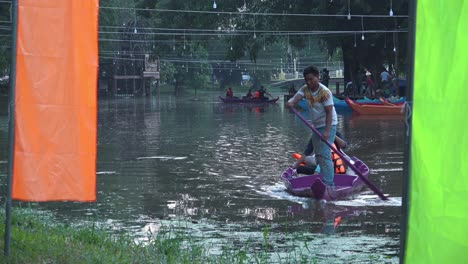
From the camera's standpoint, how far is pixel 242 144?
21.6 metres

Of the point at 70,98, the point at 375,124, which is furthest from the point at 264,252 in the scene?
the point at 375,124

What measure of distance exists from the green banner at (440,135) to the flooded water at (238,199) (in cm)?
386

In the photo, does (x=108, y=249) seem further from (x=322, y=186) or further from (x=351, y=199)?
(x=351, y=199)

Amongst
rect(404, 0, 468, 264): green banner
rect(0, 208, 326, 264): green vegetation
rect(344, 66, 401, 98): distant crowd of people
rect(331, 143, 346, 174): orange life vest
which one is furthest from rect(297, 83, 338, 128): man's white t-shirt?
rect(344, 66, 401, 98): distant crowd of people

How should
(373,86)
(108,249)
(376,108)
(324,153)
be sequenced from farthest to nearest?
(373,86)
(376,108)
(324,153)
(108,249)

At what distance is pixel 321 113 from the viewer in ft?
38.1

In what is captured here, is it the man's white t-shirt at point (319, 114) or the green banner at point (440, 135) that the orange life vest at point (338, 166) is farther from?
the green banner at point (440, 135)

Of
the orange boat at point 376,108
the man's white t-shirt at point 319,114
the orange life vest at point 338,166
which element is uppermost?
the man's white t-shirt at point 319,114

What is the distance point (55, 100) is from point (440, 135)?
358 cm

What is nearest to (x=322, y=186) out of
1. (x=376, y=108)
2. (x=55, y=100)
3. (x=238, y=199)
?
(x=238, y=199)

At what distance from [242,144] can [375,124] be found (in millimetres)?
9510

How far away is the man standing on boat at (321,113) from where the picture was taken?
11.4 metres

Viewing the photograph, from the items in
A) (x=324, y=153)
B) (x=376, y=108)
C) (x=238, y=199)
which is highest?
(x=324, y=153)

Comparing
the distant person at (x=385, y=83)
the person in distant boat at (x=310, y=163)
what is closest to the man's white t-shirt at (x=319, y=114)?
the person in distant boat at (x=310, y=163)
